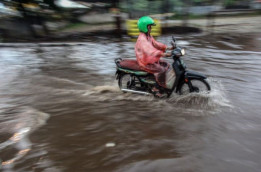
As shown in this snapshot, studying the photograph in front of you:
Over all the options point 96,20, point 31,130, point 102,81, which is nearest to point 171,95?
point 102,81

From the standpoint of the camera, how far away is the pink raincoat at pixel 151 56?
4.60 m

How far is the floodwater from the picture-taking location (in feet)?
9.98

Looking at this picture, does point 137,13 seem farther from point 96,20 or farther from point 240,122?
point 240,122

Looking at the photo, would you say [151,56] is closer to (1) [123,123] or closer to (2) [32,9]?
(1) [123,123]

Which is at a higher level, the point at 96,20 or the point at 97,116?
the point at 96,20

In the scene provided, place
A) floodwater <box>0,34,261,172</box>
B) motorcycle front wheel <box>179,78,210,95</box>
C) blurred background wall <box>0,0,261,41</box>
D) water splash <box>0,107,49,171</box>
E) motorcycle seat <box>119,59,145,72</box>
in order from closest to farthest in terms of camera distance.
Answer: floodwater <box>0,34,261,172</box> < water splash <box>0,107,49,171</box> < motorcycle front wheel <box>179,78,210,95</box> < motorcycle seat <box>119,59,145,72</box> < blurred background wall <box>0,0,261,41</box>

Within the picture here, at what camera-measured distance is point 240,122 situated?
3852 mm

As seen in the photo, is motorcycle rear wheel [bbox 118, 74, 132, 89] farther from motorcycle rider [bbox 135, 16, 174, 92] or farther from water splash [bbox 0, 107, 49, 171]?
water splash [bbox 0, 107, 49, 171]

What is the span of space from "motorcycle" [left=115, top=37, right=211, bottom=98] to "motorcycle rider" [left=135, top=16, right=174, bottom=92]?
129 millimetres

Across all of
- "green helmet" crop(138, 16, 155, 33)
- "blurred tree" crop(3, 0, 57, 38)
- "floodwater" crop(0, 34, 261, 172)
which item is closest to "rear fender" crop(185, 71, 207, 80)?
"floodwater" crop(0, 34, 261, 172)

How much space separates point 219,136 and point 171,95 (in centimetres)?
168

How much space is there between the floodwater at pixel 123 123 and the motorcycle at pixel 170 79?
6.7 inches

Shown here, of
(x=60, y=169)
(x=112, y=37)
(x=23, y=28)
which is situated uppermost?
(x=23, y=28)

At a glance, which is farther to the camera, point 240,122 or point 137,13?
point 137,13
